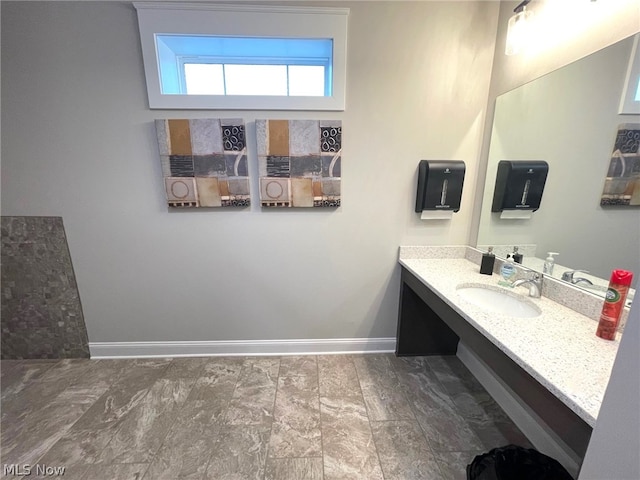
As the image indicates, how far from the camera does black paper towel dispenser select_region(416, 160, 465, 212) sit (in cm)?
172

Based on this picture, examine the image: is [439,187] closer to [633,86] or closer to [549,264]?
[549,264]

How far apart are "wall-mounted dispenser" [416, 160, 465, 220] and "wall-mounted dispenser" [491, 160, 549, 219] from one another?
23cm

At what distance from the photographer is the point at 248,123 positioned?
165cm

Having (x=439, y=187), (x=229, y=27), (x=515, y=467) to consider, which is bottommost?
(x=515, y=467)

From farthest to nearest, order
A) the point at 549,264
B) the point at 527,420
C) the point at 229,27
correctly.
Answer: the point at 229,27 < the point at 527,420 < the point at 549,264

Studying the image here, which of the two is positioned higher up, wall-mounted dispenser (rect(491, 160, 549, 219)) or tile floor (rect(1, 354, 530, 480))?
wall-mounted dispenser (rect(491, 160, 549, 219))

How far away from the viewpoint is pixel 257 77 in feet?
5.74

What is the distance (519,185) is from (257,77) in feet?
6.07

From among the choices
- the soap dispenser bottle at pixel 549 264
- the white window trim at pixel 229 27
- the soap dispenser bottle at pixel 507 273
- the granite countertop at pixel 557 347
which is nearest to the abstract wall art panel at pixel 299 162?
the white window trim at pixel 229 27

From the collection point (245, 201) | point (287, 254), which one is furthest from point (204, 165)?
point (287, 254)

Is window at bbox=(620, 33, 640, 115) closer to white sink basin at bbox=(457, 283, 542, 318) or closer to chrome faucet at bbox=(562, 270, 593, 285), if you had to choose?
chrome faucet at bbox=(562, 270, 593, 285)

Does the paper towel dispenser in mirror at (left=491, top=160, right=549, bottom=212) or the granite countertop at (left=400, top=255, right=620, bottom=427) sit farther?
the paper towel dispenser in mirror at (left=491, top=160, right=549, bottom=212)

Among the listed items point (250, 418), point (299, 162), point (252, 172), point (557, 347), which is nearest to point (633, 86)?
point (557, 347)

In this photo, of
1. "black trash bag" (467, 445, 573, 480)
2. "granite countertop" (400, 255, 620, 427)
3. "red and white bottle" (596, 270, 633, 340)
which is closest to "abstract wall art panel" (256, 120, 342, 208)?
"granite countertop" (400, 255, 620, 427)
